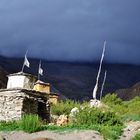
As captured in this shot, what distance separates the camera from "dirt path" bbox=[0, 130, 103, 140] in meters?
30.4

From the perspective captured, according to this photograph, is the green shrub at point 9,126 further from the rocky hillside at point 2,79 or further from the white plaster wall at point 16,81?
the rocky hillside at point 2,79

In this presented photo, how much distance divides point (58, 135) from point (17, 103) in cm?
1468

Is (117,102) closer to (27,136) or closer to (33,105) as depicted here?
(33,105)

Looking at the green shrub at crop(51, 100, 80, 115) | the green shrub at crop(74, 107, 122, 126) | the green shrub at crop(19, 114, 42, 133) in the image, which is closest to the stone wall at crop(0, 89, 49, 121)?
the green shrub at crop(74, 107, 122, 126)

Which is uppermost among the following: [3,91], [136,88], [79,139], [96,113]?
[136,88]

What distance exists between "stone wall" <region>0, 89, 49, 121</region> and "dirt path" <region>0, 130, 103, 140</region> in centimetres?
1290

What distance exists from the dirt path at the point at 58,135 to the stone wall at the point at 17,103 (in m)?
12.9

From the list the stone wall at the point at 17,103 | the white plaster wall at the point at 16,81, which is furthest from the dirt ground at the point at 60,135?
the white plaster wall at the point at 16,81

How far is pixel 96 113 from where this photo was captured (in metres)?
37.9

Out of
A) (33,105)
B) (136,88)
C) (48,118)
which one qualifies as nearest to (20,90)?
(33,105)

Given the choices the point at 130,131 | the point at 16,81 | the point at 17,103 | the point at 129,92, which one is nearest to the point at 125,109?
the point at 16,81

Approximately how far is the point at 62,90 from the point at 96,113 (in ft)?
240

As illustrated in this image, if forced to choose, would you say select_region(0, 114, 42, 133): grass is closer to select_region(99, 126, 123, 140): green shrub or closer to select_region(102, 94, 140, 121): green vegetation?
select_region(99, 126, 123, 140): green shrub

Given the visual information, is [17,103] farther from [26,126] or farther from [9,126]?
[26,126]
